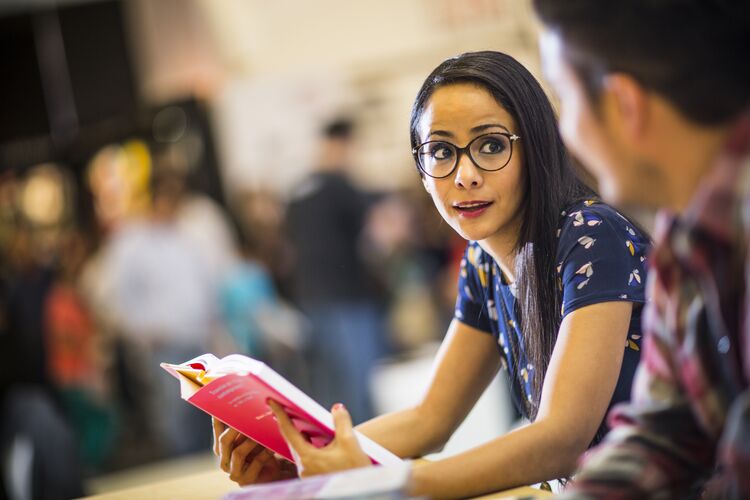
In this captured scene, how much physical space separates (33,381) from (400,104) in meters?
3.81

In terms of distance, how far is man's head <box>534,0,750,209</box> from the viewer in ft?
2.99

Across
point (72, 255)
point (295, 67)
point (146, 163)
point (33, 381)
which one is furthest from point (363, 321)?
point (295, 67)

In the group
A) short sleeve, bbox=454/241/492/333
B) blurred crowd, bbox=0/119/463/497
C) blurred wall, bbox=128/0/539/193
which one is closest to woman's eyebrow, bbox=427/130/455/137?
short sleeve, bbox=454/241/492/333

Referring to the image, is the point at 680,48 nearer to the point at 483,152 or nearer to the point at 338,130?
the point at 483,152

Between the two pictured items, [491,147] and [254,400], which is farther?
[491,147]

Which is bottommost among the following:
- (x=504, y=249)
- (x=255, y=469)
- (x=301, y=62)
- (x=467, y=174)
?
(x=255, y=469)

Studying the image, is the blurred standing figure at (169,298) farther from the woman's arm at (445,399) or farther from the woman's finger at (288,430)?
the woman's finger at (288,430)

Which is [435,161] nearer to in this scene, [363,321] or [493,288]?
[493,288]

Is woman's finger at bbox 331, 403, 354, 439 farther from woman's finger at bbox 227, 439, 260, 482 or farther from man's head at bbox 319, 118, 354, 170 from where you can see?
man's head at bbox 319, 118, 354, 170

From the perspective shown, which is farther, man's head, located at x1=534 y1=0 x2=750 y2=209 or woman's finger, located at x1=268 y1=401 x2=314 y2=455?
woman's finger, located at x1=268 y1=401 x2=314 y2=455

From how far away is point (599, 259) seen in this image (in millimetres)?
1314

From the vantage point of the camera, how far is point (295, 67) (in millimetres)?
7574

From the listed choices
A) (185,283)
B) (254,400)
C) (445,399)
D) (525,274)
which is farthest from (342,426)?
(185,283)

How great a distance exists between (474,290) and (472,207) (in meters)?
0.29
